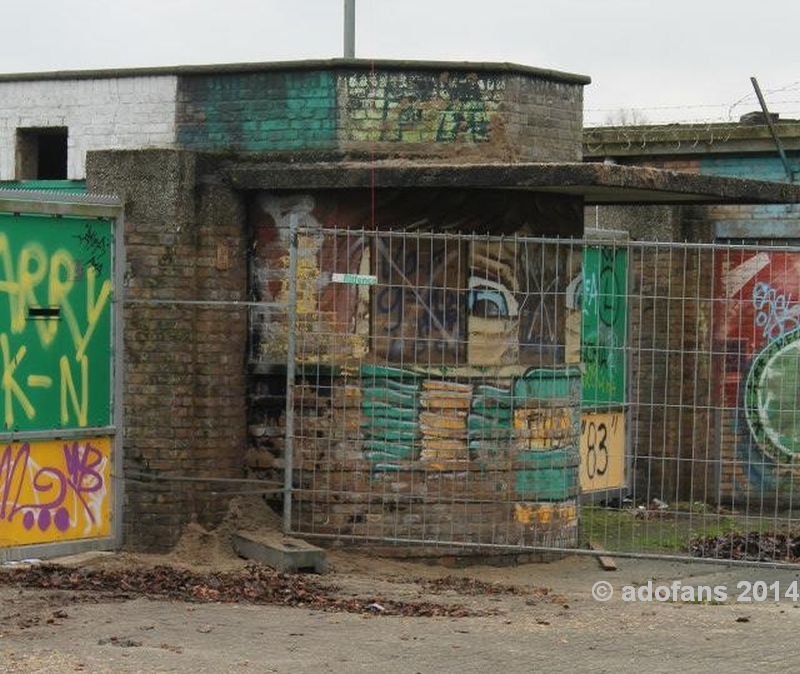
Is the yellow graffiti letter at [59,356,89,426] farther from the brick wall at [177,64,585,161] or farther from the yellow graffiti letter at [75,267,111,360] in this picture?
the brick wall at [177,64,585,161]

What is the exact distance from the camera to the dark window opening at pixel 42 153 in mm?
13461

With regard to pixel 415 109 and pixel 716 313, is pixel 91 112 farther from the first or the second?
pixel 716 313

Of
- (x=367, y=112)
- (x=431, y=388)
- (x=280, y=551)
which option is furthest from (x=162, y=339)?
(x=367, y=112)

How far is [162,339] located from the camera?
12.0 metres

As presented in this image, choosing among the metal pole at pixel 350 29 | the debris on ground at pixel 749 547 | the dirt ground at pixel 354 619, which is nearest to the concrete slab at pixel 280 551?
the dirt ground at pixel 354 619

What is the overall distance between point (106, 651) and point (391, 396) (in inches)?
162

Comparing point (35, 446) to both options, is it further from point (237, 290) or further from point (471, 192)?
point (471, 192)

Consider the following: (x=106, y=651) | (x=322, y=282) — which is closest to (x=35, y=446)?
(x=322, y=282)

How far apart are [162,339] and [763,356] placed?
24.7 feet

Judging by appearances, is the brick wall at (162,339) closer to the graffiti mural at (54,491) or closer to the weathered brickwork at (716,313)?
the graffiti mural at (54,491)

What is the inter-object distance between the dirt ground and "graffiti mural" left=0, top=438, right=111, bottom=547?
318mm

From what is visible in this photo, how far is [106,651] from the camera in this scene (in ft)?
27.9

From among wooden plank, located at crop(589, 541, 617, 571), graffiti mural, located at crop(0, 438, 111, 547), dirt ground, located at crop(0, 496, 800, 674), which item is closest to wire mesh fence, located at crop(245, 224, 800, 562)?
wooden plank, located at crop(589, 541, 617, 571)

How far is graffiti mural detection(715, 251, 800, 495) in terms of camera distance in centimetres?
1719
